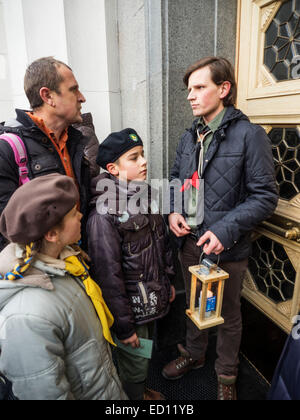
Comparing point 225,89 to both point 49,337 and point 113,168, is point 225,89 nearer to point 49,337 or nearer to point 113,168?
point 113,168

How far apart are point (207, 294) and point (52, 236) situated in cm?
94

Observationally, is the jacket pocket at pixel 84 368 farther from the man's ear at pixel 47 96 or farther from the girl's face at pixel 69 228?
the man's ear at pixel 47 96

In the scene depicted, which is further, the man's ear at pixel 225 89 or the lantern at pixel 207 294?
the man's ear at pixel 225 89

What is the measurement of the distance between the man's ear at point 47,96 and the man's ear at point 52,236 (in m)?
1.00

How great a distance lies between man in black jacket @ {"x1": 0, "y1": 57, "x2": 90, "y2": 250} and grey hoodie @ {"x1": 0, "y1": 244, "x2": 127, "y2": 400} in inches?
23.0

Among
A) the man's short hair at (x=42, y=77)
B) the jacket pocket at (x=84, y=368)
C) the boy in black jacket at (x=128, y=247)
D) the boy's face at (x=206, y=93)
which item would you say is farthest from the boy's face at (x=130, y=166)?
the jacket pocket at (x=84, y=368)

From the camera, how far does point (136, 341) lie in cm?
177

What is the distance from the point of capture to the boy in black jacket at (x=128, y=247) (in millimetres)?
1687

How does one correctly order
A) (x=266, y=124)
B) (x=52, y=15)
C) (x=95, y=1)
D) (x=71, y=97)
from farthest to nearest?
1. (x=52, y=15)
2. (x=95, y=1)
3. (x=266, y=124)
4. (x=71, y=97)

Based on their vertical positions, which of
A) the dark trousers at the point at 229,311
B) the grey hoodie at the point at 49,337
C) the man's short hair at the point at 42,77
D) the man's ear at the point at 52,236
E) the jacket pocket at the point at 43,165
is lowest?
the dark trousers at the point at 229,311

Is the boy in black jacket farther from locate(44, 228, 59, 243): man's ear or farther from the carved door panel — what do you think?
the carved door panel

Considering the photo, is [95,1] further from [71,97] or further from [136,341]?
[136,341]
